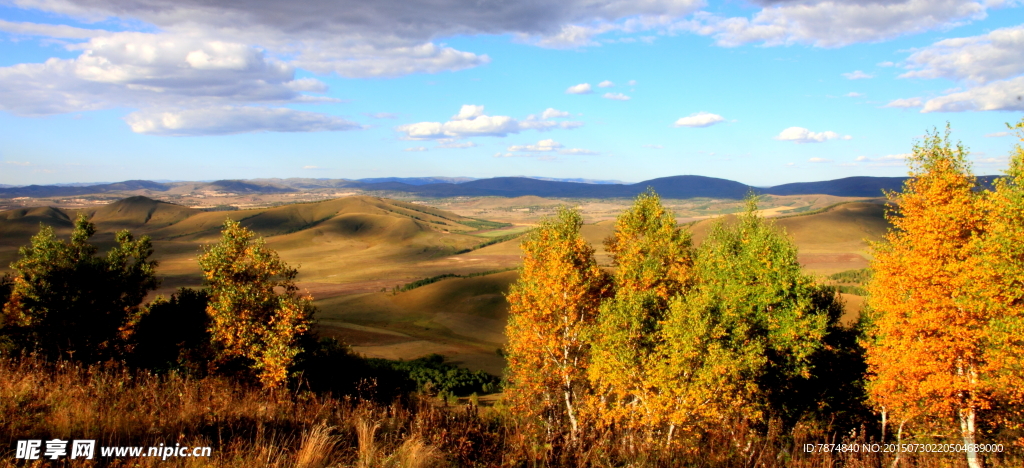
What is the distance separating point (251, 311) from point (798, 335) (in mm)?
24975

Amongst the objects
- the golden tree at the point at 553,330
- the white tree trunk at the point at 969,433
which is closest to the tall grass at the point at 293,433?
the white tree trunk at the point at 969,433

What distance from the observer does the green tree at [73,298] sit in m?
29.2

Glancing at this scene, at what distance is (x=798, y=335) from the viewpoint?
2403 centimetres

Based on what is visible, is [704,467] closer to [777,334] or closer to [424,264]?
[777,334]

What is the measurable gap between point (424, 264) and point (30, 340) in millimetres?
162449

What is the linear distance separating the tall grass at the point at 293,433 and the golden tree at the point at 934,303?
13.2 m

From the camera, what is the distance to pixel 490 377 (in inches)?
2041

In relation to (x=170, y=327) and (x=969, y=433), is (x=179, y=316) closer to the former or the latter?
(x=170, y=327)

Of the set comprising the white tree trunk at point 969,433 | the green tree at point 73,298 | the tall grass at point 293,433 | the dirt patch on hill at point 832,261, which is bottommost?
the dirt patch on hill at point 832,261

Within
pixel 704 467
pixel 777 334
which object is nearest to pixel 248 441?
pixel 704 467

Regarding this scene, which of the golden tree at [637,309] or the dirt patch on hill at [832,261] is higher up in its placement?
the golden tree at [637,309]

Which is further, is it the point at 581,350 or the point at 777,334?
the point at 581,350

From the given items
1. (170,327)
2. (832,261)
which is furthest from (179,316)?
(832,261)

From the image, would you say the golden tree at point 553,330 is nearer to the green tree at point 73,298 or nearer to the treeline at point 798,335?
the treeline at point 798,335
